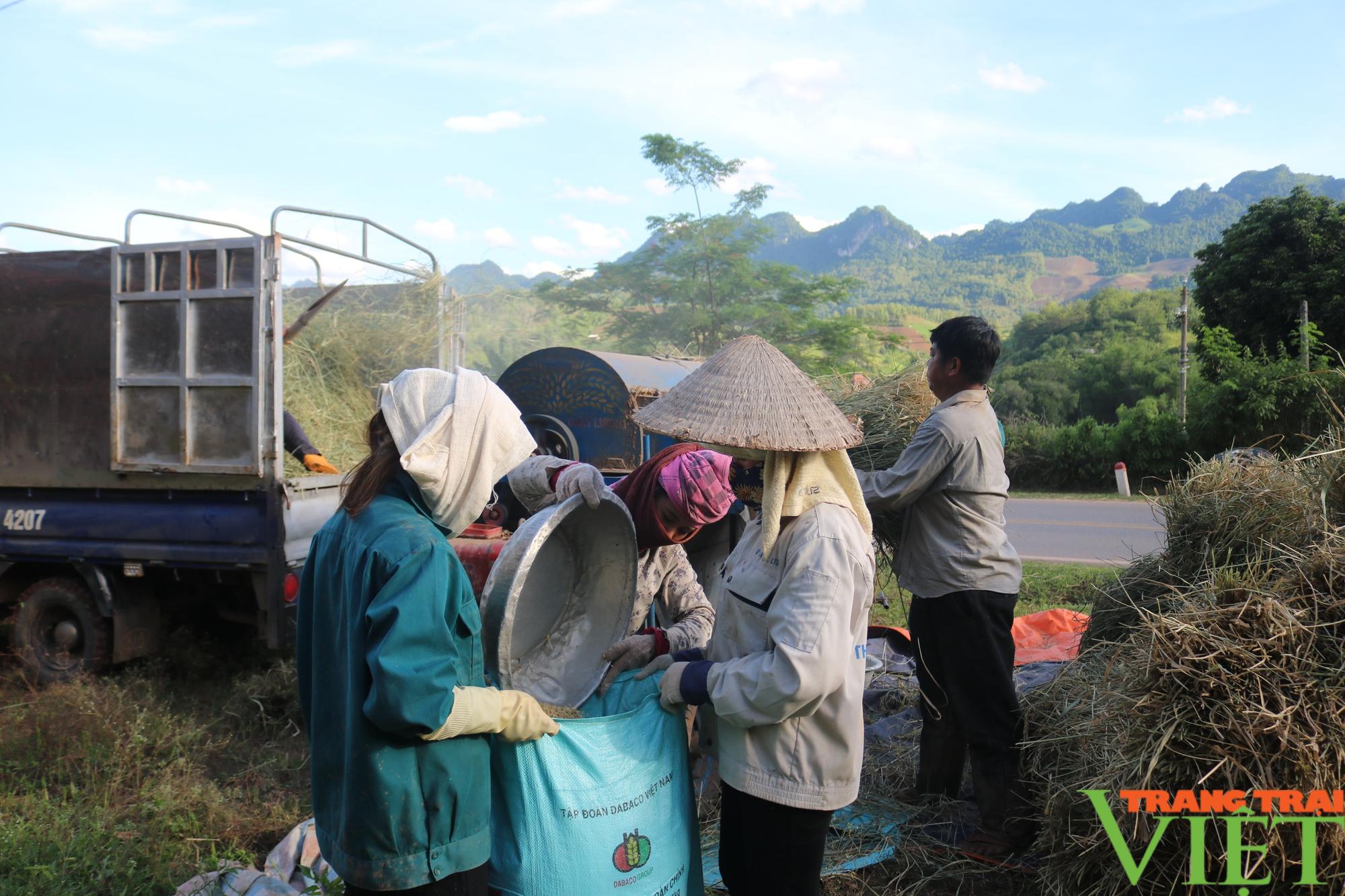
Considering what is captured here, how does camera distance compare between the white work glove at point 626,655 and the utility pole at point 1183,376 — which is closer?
the white work glove at point 626,655

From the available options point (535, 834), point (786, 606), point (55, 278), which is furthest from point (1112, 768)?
point (55, 278)

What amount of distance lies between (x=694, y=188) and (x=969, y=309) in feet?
248

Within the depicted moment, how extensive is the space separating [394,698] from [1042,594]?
655 cm

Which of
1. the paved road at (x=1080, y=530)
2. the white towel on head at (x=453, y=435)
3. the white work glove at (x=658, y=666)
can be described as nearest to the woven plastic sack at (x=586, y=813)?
the white work glove at (x=658, y=666)

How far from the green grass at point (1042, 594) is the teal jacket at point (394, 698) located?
438 centimetres

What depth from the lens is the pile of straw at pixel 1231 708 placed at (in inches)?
81.0

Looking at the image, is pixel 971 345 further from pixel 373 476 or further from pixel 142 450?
pixel 142 450

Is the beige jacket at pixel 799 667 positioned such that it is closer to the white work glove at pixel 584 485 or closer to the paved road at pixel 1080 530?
the white work glove at pixel 584 485

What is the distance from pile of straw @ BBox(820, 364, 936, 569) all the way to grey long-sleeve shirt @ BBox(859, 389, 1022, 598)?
433 millimetres

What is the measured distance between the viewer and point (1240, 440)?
15773 millimetres

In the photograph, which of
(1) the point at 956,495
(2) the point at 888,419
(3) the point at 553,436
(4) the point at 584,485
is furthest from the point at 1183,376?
(4) the point at 584,485

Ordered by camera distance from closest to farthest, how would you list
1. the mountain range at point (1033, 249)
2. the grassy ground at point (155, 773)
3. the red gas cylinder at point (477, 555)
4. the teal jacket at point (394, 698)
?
the teal jacket at point (394, 698) < the grassy ground at point (155, 773) < the red gas cylinder at point (477, 555) < the mountain range at point (1033, 249)

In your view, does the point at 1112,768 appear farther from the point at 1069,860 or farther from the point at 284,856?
the point at 284,856

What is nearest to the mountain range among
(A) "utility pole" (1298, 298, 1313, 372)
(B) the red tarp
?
(A) "utility pole" (1298, 298, 1313, 372)
